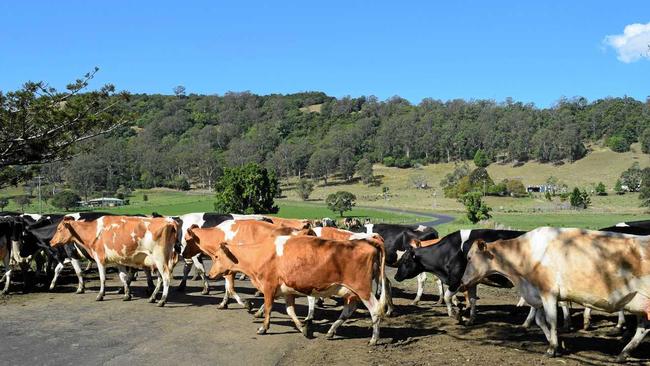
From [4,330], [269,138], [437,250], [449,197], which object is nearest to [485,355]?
[437,250]

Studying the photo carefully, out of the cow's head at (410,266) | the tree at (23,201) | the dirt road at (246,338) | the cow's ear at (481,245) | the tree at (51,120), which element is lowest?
the tree at (23,201)

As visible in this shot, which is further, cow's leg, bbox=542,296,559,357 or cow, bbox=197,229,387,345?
cow, bbox=197,229,387,345

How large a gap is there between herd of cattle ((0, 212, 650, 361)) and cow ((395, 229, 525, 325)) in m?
0.02

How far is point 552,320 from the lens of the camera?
8945mm

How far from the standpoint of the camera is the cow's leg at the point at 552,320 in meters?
8.95

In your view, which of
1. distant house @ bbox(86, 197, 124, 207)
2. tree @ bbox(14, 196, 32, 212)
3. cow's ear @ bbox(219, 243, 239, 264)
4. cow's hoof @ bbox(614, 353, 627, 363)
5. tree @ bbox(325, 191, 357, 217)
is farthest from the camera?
distant house @ bbox(86, 197, 124, 207)

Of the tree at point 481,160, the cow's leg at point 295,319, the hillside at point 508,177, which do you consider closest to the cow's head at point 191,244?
the cow's leg at point 295,319

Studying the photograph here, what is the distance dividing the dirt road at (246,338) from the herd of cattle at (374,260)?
434mm

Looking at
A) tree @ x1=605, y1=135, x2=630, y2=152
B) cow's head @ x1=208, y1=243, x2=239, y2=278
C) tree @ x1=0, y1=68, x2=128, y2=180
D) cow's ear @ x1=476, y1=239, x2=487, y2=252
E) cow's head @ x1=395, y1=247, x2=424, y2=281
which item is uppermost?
tree @ x1=605, y1=135, x2=630, y2=152

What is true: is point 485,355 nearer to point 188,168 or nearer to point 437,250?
point 437,250

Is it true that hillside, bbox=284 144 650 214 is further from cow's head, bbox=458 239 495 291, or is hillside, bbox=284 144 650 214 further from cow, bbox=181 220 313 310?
cow's head, bbox=458 239 495 291

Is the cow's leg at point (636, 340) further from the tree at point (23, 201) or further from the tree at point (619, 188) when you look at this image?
the tree at point (619, 188)

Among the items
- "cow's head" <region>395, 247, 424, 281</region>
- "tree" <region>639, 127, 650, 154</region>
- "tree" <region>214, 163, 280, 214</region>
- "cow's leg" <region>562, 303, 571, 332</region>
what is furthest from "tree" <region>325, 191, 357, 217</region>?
"tree" <region>639, 127, 650, 154</region>

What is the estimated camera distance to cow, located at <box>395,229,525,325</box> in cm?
1219
